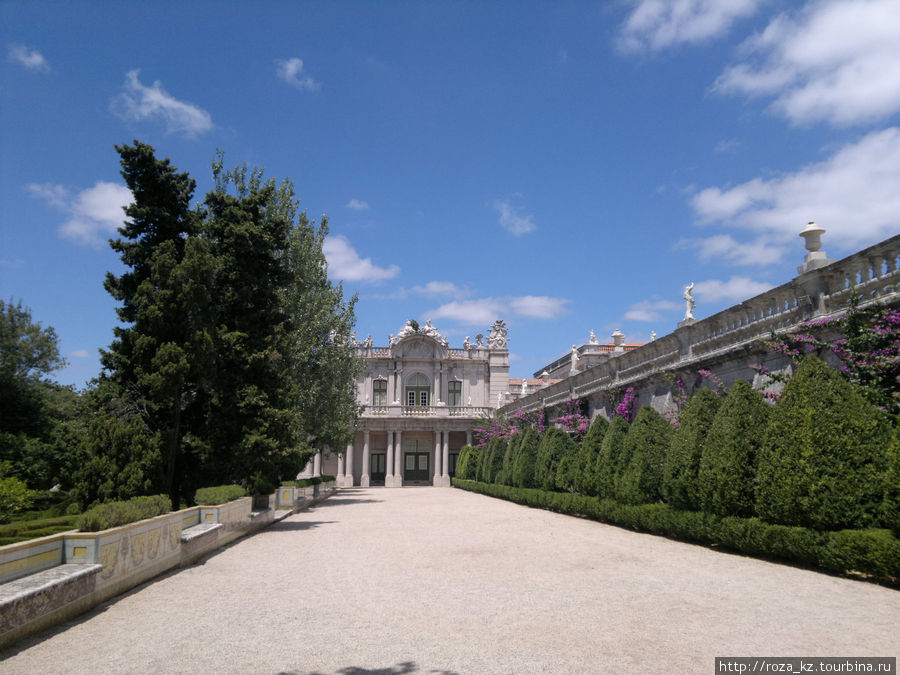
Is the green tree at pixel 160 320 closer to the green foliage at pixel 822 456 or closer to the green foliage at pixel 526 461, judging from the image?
the green foliage at pixel 822 456

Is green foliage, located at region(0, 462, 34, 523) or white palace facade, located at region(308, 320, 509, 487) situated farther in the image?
white palace facade, located at region(308, 320, 509, 487)

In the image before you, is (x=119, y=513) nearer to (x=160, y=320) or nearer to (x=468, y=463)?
(x=160, y=320)

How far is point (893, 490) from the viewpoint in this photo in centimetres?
788

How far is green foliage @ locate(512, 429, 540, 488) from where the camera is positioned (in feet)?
79.3

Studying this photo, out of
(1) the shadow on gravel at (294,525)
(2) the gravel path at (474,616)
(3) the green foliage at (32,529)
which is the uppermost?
(3) the green foliage at (32,529)

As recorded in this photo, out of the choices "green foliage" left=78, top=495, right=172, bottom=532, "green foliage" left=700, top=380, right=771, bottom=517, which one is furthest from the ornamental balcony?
"green foliage" left=78, top=495, right=172, bottom=532

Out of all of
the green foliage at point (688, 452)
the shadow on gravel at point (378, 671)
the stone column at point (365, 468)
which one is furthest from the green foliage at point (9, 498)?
the stone column at point (365, 468)

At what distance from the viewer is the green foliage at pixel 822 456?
8.64 metres

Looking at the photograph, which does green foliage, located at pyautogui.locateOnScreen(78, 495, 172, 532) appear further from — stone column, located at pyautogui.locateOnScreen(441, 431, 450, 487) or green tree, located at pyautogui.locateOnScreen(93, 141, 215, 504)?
stone column, located at pyautogui.locateOnScreen(441, 431, 450, 487)

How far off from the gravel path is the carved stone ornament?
38.3 meters

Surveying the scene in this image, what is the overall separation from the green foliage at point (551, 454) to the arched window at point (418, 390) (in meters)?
26.3

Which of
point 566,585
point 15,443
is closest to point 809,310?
point 566,585

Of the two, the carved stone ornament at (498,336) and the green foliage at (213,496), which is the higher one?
the carved stone ornament at (498,336)

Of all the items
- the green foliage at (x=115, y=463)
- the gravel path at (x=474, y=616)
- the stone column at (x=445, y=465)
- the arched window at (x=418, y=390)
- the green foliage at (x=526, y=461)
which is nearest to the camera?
the gravel path at (x=474, y=616)
